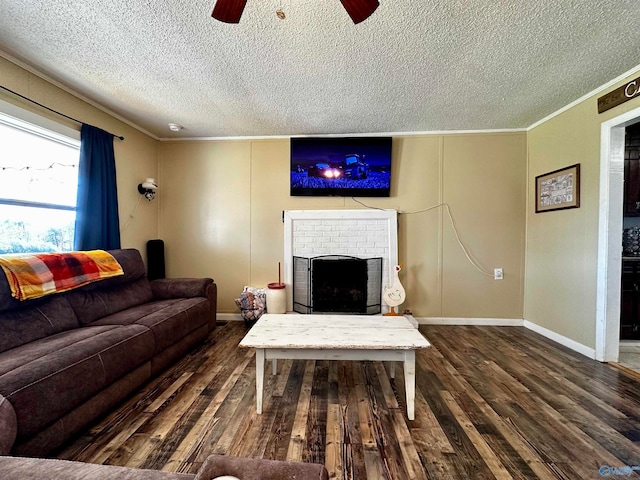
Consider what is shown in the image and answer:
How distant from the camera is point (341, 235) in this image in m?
3.43

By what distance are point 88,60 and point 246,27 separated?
4.34 ft

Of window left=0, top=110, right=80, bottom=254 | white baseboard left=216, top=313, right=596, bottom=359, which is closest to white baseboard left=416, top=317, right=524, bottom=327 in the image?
white baseboard left=216, top=313, right=596, bottom=359

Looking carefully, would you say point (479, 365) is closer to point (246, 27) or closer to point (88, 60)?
point (246, 27)

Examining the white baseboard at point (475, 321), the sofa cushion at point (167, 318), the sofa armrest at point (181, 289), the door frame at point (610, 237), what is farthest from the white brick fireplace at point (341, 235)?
the door frame at point (610, 237)

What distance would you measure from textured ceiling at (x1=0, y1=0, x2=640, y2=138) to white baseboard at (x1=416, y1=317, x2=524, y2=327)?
243 cm

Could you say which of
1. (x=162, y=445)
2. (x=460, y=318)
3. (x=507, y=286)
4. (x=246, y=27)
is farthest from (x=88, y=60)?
(x=507, y=286)

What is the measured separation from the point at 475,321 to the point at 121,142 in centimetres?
477

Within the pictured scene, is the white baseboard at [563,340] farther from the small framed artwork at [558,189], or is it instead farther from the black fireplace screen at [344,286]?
the black fireplace screen at [344,286]

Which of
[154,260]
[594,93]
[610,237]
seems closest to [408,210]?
[610,237]

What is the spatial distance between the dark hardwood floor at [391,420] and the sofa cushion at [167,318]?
0.98 feet

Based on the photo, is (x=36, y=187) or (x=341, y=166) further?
(x=341, y=166)

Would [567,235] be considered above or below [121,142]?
below

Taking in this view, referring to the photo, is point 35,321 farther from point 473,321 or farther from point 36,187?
point 473,321

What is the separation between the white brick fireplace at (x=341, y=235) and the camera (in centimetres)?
339
